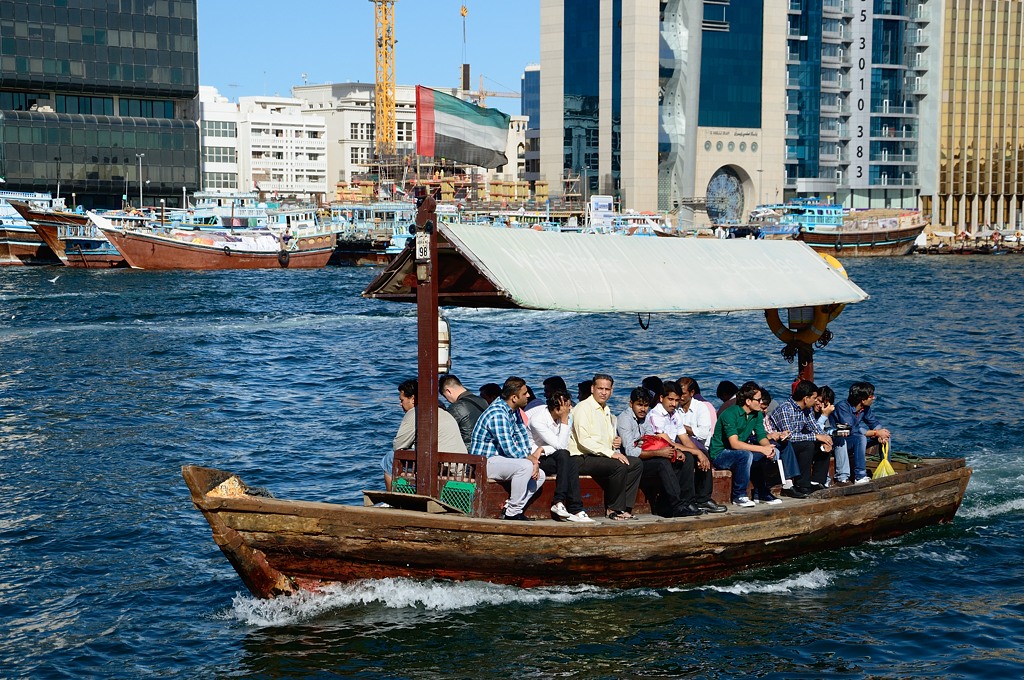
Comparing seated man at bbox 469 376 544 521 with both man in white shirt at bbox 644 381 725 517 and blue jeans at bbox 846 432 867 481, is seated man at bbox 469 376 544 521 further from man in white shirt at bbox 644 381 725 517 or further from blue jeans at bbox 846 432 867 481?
blue jeans at bbox 846 432 867 481

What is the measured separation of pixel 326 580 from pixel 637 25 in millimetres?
99252

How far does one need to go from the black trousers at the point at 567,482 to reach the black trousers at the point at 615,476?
191 mm

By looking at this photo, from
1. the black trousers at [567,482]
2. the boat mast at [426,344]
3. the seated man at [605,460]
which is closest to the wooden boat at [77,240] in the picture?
the boat mast at [426,344]

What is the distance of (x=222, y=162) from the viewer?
377 ft

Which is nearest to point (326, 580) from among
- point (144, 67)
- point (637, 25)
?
Answer: point (144, 67)

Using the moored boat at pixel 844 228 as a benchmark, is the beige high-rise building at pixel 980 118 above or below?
above

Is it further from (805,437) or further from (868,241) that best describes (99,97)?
(805,437)

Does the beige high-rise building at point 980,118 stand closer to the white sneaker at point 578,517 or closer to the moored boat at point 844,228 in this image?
the moored boat at point 844,228

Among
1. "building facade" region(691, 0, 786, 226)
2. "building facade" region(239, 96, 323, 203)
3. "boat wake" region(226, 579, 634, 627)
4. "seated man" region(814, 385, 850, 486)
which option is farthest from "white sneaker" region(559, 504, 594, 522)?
"building facade" region(239, 96, 323, 203)

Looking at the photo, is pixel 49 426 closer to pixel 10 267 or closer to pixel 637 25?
pixel 10 267

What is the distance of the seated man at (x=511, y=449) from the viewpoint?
12.3 meters

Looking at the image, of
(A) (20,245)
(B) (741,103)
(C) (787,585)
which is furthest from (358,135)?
(C) (787,585)

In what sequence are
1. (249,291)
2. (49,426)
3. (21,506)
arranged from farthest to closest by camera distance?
(249,291) < (49,426) < (21,506)

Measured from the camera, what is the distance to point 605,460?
12.7 m
